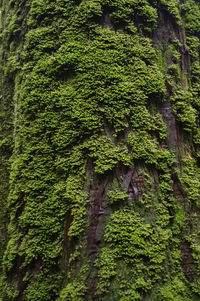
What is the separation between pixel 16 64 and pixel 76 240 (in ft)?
7.16

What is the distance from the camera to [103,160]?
2213mm

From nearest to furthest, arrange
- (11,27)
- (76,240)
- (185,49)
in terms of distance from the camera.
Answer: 1. (76,240)
2. (185,49)
3. (11,27)

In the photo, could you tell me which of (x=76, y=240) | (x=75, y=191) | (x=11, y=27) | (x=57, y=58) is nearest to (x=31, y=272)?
(x=76, y=240)

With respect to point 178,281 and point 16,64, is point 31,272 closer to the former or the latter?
point 178,281

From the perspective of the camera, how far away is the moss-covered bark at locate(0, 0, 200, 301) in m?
2.07

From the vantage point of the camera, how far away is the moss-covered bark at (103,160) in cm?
207

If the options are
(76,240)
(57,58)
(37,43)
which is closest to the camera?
(76,240)

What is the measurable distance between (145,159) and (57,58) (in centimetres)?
136

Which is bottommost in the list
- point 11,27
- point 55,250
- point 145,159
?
point 55,250

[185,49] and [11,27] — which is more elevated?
[11,27]

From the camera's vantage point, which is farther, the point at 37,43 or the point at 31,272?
the point at 37,43

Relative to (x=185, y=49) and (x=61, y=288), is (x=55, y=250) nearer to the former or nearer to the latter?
Result: (x=61, y=288)

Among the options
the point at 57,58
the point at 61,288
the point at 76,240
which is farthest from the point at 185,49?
the point at 61,288

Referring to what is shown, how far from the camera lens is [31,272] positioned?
229cm
